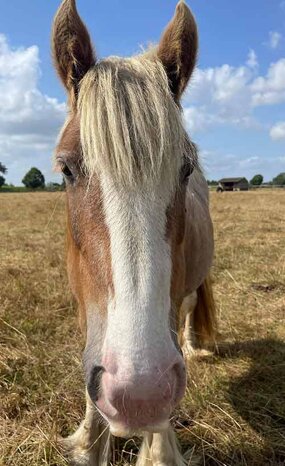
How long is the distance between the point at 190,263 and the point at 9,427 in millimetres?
1864

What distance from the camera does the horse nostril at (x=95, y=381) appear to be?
6.06 feet

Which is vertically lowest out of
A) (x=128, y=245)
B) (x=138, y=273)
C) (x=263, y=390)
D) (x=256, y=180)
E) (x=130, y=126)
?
(x=256, y=180)

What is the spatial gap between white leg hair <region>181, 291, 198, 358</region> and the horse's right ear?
278 centimetres

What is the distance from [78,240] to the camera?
225cm

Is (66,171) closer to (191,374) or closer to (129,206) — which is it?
(129,206)

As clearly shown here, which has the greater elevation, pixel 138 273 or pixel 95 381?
pixel 138 273

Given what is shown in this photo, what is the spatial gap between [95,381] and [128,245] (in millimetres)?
585

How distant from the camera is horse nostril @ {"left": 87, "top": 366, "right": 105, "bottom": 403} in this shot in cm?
185

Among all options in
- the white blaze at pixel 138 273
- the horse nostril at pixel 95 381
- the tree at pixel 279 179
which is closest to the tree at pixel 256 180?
the tree at pixel 279 179

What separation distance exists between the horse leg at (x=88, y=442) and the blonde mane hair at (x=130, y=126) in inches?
68.3

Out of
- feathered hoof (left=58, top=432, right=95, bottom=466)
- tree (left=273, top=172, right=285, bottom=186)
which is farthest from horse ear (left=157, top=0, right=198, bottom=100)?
tree (left=273, top=172, right=285, bottom=186)

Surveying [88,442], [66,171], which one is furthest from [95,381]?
[88,442]

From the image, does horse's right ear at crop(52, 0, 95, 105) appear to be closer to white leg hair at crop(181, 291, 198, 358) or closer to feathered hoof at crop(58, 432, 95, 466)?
feathered hoof at crop(58, 432, 95, 466)

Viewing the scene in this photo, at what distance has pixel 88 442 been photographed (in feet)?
9.98
